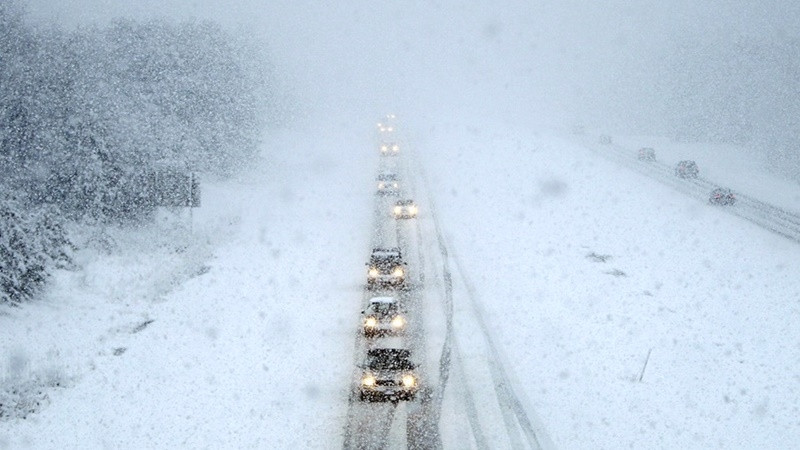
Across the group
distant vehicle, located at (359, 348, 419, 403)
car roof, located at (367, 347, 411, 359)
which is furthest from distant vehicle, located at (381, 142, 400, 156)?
distant vehicle, located at (359, 348, 419, 403)

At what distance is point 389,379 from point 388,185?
1083 inches

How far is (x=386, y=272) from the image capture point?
958 inches

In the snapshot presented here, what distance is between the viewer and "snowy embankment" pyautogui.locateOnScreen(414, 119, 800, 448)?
15.8 m

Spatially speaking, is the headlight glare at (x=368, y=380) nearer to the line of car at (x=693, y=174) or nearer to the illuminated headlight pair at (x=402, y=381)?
the illuminated headlight pair at (x=402, y=381)

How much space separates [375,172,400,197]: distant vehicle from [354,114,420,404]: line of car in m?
15.5

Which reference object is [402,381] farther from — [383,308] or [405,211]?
[405,211]

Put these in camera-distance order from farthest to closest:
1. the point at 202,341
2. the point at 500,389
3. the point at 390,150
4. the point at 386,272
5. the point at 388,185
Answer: the point at 390,150, the point at 388,185, the point at 386,272, the point at 202,341, the point at 500,389

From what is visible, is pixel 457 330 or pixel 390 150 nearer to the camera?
pixel 457 330

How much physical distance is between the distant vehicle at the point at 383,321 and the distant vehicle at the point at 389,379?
12.4 ft

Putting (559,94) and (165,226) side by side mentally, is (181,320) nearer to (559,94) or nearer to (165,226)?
(165,226)

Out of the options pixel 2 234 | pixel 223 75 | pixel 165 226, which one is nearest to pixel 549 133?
pixel 223 75

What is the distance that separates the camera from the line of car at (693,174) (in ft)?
126

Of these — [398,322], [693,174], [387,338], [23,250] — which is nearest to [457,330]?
[398,322]

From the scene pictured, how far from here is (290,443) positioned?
558 inches
